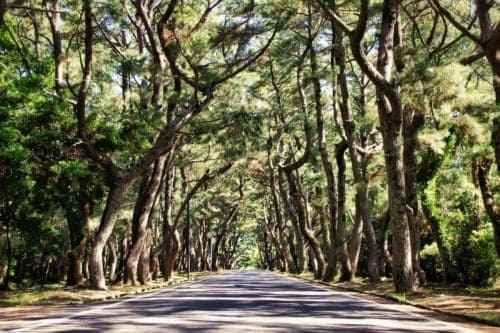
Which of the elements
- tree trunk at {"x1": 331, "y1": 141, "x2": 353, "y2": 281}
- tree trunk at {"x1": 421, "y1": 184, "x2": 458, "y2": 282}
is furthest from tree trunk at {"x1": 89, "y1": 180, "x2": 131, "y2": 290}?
tree trunk at {"x1": 331, "y1": 141, "x2": 353, "y2": 281}

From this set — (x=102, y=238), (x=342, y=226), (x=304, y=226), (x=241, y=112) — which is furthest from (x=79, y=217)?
(x=304, y=226)

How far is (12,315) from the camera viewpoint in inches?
438

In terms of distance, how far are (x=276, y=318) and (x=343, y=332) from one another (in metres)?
2.04

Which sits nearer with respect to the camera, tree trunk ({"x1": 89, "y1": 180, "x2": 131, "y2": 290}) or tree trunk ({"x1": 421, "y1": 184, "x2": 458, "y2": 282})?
tree trunk ({"x1": 89, "y1": 180, "x2": 131, "y2": 290})

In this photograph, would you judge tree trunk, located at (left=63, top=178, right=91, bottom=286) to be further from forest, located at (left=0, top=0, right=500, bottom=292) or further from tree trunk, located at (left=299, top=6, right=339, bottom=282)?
tree trunk, located at (left=299, top=6, right=339, bottom=282)

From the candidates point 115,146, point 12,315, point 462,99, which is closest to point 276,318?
point 12,315

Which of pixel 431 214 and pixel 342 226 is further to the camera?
pixel 342 226

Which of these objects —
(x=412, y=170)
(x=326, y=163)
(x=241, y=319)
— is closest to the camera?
(x=241, y=319)

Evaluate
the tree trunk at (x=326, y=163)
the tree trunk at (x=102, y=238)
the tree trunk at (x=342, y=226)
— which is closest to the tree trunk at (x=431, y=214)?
the tree trunk at (x=342, y=226)

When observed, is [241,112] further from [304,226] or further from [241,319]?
[241,319]

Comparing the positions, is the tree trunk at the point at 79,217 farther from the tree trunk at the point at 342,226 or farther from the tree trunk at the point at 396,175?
the tree trunk at the point at 396,175

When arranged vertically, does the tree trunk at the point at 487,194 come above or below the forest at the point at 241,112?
below

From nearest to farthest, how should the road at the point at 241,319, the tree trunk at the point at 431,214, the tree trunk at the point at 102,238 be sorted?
the road at the point at 241,319
the tree trunk at the point at 102,238
the tree trunk at the point at 431,214

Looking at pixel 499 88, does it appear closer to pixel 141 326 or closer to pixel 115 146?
pixel 141 326
